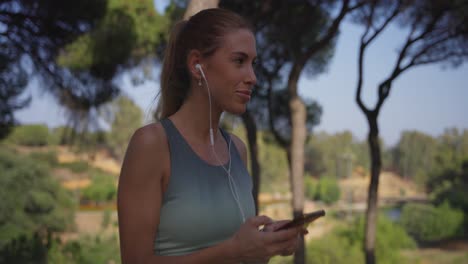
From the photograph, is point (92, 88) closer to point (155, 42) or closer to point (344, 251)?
point (155, 42)

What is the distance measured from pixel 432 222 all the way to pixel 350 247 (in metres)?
13.1

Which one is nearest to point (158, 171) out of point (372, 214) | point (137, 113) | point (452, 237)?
point (372, 214)

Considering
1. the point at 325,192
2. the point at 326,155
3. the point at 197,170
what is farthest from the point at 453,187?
the point at 326,155

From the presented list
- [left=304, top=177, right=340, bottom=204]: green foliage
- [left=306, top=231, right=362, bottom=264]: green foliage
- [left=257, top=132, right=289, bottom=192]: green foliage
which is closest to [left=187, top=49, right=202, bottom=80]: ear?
[left=306, top=231, right=362, bottom=264]: green foliage

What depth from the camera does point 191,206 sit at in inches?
45.0

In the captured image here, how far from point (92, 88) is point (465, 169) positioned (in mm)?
27247

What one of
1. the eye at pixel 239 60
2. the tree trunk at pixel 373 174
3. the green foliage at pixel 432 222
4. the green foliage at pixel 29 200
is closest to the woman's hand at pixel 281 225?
the eye at pixel 239 60

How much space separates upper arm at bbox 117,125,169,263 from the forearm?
0.10 feet

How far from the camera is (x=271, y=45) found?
9977 millimetres

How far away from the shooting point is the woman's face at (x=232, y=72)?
1.26 metres

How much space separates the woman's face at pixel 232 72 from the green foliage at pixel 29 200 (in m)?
9.56

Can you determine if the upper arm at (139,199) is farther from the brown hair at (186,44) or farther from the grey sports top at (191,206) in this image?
the brown hair at (186,44)

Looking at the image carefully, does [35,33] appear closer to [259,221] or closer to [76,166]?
[259,221]

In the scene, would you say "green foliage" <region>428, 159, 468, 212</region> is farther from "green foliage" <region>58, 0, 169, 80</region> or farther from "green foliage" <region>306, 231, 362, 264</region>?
"green foliage" <region>58, 0, 169, 80</region>
